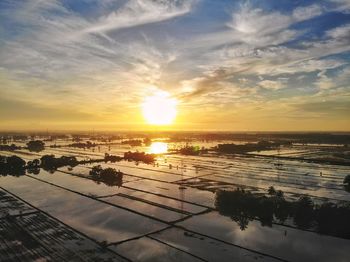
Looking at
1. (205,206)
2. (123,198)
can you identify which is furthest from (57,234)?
(205,206)

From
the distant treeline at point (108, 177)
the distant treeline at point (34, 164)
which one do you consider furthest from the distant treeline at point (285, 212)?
the distant treeline at point (34, 164)

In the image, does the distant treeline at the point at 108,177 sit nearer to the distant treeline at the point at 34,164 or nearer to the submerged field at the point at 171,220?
the submerged field at the point at 171,220

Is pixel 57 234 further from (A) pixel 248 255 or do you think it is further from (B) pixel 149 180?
(B) pixel 149 180

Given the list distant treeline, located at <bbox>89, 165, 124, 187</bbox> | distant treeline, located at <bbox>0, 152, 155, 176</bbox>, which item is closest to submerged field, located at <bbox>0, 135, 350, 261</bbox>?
distant treeline, located at <bbox>89, 165, 124, 187</bbox>

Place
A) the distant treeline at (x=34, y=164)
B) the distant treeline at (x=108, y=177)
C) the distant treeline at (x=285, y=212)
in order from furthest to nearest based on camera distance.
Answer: the distant treeline at (x=34, y=164) < the distant treeline at (x=108, y=177) < the distant treeline at (x=285, y=212)

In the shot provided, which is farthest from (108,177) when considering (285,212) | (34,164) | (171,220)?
(285,212)

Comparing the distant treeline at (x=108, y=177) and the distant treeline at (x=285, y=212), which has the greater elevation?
the distant treeline at (x=108, y=177)

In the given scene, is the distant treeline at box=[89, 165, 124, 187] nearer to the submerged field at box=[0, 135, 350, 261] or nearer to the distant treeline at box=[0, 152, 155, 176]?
the submerged field at box=[0, 135, 350, 261]
